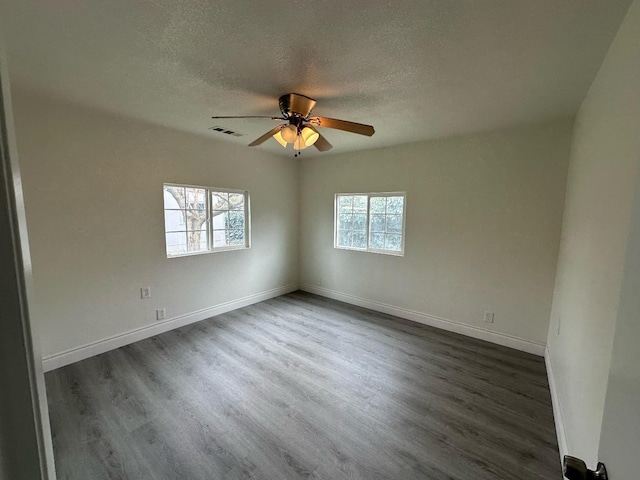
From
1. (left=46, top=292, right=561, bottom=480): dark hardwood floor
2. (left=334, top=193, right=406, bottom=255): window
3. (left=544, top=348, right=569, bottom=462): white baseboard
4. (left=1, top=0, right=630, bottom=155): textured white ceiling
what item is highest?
(left=1, top=0, right=630, bottom=155): textured white ceiling

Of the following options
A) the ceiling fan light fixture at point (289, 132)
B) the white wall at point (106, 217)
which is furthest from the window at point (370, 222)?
the ceiling fan light fixture at point (289, 132)

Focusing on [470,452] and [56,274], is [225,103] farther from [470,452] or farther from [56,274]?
[470,452]

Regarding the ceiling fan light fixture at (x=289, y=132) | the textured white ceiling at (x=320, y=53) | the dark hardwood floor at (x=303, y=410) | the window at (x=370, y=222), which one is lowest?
the dark hardwood floor at (x=303, y=410)

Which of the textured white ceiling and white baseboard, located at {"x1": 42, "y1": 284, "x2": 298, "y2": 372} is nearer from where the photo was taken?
the textured white ceiling

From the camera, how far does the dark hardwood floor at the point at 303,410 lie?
163 cm

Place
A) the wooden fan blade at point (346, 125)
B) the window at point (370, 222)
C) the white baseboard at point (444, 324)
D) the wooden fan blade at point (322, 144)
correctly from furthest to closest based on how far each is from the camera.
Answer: the window at point (370, 222)
the white baseboard at point (444, 324)
the wooden fan blade at point (322, 144)
the wooden fan blade at point (346, 125)

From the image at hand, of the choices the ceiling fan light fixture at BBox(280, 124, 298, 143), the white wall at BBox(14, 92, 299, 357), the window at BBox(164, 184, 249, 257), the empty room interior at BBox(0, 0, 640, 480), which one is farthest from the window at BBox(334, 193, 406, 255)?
the ceiling fan light fixture at BBox(280, 124, 298, 143)

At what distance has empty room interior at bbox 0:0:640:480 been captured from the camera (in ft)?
4.19

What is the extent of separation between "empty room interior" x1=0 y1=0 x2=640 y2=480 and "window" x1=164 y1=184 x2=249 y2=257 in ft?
0.11

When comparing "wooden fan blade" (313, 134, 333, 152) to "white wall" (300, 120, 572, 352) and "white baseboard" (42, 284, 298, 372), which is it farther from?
"white baseboard" (42, 284, 298, 372)

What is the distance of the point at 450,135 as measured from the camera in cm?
324

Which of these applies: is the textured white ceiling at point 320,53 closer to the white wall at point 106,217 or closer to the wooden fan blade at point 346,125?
Result: the wooden fan blade at point 346,125

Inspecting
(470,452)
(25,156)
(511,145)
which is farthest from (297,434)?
(511,145)

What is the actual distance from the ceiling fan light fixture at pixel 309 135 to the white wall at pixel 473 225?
6.03 ft
